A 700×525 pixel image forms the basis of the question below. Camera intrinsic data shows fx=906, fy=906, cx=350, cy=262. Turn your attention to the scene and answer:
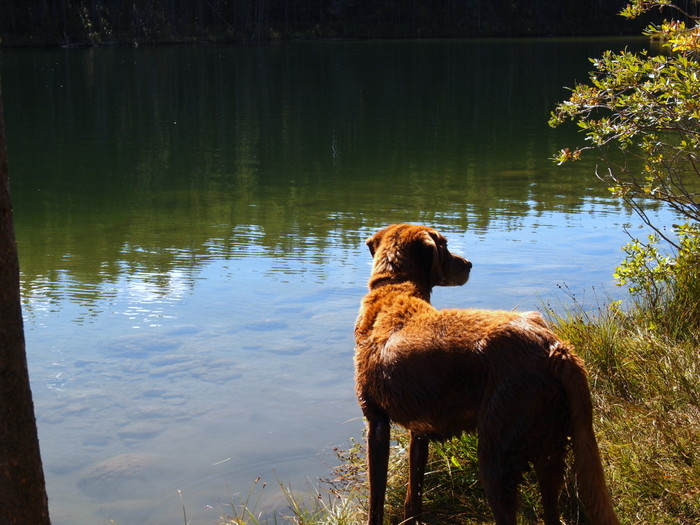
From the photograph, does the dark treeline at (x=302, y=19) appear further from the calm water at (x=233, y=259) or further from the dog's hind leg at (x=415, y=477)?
the dog's hind leg at (x=415, y=477)

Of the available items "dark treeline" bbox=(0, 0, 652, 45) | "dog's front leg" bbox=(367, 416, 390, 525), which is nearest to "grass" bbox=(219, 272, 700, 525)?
"dog's front leg" bbox=(367, 416, 390, 525)

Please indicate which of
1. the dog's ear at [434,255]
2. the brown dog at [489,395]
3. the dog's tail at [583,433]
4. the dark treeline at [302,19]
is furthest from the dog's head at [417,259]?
the dark treeline at [302,19]

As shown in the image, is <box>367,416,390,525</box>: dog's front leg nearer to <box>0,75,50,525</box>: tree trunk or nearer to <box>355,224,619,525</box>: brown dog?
<box>355,224,619,525</box>: brown dog

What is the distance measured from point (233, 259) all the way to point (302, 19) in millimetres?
87701

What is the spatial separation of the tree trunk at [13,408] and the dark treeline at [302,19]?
240 feet

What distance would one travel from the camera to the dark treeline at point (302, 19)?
74688 millimetres

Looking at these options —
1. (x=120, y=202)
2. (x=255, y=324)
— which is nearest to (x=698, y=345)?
(x=255, y=324)

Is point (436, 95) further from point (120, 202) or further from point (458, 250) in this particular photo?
point (458, 250)

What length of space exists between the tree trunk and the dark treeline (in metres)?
73.1

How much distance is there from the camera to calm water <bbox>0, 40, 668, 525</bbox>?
616 cm

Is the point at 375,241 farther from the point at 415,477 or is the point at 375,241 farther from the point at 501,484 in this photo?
the point at 501,484

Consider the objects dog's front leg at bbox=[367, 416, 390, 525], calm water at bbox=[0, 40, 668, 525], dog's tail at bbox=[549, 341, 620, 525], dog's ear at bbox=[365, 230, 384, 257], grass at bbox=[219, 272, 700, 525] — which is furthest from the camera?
calm water at bbox=[0, 40, 668, 525]

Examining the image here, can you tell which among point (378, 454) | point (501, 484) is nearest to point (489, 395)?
point (501, 484)

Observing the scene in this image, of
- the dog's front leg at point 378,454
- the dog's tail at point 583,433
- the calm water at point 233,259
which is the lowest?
the calm water at point 233,259
